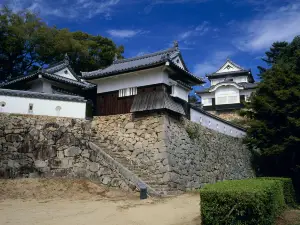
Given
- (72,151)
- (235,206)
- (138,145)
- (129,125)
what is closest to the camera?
(235,206)

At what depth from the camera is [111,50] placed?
104 ft

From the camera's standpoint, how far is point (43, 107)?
48.0ft

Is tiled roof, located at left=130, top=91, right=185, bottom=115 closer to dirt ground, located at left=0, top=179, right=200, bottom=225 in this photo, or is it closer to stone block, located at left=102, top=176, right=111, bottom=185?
stone block, located at left=102, top=176, right=111, bottom=185

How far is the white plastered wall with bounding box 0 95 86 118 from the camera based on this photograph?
1389cm

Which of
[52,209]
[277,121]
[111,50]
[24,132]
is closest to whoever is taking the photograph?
[52,209]

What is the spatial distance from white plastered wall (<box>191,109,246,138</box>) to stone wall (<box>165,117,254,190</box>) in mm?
401

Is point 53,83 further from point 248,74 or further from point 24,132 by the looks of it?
point 248,74

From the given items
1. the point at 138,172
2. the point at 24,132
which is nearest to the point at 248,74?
the point at 138,172

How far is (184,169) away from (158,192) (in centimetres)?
317

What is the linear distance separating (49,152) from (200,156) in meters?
8.52

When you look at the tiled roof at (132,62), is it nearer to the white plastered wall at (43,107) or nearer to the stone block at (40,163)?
the white plastered wall at (43,107)

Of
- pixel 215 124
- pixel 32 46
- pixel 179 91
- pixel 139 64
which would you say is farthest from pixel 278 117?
pixel 32 46

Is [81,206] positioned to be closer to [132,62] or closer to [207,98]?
[132,62]

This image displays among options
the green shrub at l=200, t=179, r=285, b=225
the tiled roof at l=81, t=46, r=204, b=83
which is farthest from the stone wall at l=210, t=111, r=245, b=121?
the green shrub at l=200, t=179, r=285, b=225
